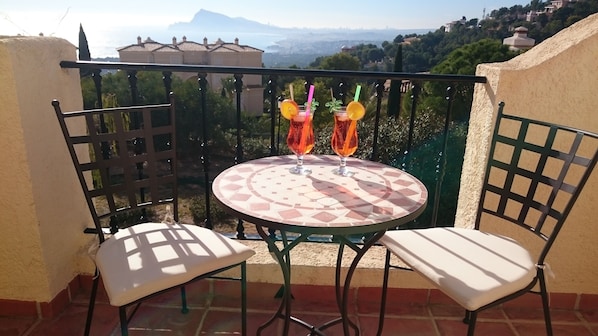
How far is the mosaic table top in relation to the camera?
114cm

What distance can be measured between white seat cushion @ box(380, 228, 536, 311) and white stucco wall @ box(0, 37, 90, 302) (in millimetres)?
1468

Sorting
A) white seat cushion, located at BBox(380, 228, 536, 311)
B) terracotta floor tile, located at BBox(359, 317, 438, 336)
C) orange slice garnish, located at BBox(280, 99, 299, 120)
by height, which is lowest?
terracotta floor tile, located at BBox(359, 317, 438, 336)

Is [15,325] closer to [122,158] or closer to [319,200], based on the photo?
[122,158]

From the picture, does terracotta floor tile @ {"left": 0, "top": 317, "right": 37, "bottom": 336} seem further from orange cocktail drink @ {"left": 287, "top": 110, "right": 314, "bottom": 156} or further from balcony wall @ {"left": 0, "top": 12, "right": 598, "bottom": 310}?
orange cocktail drink @ {"left": 287, "top": 110, "right": 314, "bottom": 156}

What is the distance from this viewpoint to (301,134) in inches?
Answer: 58.7

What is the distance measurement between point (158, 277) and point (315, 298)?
3.23 ft

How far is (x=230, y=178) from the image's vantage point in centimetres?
147

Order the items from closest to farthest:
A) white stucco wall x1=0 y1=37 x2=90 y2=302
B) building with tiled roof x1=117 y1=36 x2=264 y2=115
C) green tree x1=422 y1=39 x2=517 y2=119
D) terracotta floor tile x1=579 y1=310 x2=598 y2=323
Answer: white stucco wall x1=0 y1=37 x2=90 y2=302, terracotta floor tile x1=579 y1=310 x2=598 y2=323, green tree x1=422 y1=39 x2=517 y2=119, building with tiled roof x1=117 y1=36 x2=264 y2=115

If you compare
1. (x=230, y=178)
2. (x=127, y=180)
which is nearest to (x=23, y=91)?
(x=127, y=180)

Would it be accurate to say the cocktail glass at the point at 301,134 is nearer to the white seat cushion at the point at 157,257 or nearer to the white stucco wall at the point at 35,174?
the white seat cushion at the point at 157,257

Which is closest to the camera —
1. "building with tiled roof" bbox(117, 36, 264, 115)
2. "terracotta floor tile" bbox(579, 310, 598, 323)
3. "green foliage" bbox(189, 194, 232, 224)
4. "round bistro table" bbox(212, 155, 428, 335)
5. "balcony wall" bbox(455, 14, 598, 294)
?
"round bistro table" bbox(212, 155, 428, 335)

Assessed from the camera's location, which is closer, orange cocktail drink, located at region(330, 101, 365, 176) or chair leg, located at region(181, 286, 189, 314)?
orange cocktail drink, located at region(330, 101, 365, 176)

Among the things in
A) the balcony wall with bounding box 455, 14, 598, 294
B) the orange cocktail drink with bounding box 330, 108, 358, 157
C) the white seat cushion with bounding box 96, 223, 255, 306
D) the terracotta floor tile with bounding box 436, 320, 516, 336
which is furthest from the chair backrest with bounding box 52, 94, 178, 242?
the balcony wall with bounding box 455, 14, 598, 294

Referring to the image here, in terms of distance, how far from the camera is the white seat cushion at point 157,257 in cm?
125
